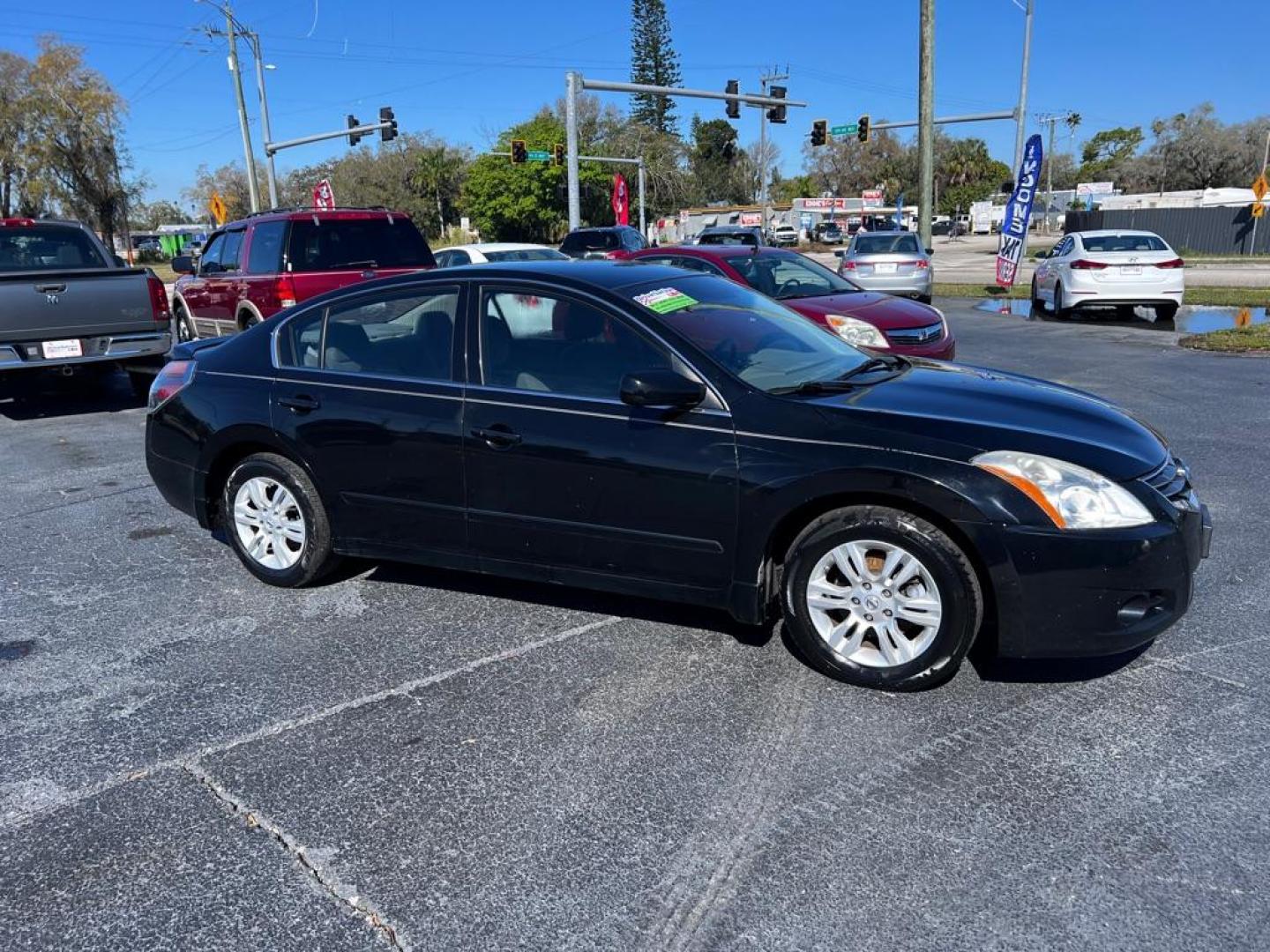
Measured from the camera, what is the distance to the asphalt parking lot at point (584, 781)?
2568mm

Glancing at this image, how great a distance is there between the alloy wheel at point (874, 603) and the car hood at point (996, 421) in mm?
435

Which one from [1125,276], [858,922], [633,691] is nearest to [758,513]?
[633,691]

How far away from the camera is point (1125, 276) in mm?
15930

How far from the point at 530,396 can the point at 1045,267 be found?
16160 millimetres

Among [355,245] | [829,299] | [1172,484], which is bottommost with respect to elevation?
[1172,484]

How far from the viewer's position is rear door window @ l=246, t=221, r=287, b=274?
34.4 ft

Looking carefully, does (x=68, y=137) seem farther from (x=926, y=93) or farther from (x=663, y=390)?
(x=663, y=390)

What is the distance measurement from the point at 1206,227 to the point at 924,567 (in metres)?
44.3

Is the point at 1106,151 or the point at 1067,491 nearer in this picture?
the point at 1067,491

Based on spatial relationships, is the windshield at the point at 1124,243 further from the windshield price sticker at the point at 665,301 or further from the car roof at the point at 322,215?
the windshield price sticker at the point at 665,301

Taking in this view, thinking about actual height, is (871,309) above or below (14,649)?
above

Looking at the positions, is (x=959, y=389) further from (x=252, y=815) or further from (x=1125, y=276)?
(x=1125, y=276)

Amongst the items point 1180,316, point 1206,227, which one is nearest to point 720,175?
point 1206,227

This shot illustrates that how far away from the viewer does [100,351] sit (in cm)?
962
